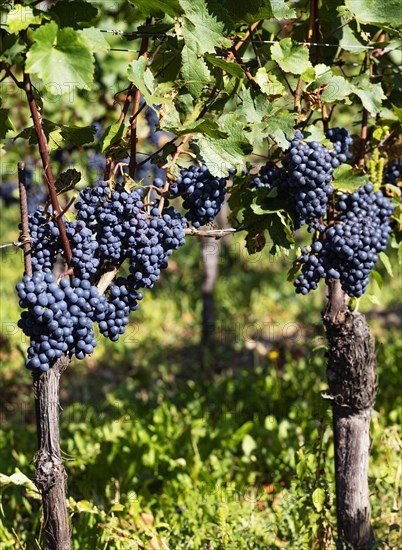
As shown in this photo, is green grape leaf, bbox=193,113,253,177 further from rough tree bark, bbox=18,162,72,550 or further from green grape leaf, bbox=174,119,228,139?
rough tree bark, bbox=18,162,72,550

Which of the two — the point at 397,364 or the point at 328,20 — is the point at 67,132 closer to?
the point at 328,20

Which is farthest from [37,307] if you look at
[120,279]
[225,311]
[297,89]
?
[225,311]

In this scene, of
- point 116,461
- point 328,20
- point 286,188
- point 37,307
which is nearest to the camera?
point 37,307

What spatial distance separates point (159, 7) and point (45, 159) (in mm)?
528

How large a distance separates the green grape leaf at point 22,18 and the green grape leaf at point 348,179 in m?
1.13

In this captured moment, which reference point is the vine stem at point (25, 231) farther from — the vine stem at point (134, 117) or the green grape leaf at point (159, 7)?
the green grape leaf at point (159, 7)

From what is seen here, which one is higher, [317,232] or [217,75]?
[217,75]

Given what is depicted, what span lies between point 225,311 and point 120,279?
3.72 m

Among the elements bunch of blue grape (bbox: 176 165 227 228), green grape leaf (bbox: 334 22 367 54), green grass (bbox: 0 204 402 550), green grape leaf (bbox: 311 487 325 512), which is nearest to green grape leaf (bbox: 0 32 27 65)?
bunch of blue grape (bbox: 176 165 227 228)

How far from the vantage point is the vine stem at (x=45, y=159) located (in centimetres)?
174

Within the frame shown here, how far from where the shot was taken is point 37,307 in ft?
5.79

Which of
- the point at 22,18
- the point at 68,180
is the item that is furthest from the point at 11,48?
the point at 68,180

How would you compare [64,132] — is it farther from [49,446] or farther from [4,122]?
[49,446]

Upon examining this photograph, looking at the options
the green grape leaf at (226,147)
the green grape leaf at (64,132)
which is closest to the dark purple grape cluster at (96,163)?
the green grape leaf at (64,132)
